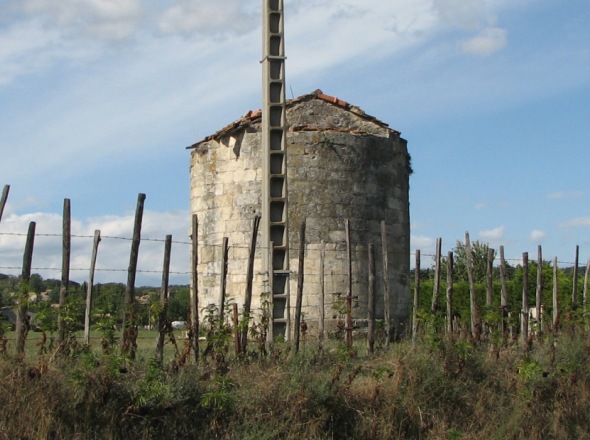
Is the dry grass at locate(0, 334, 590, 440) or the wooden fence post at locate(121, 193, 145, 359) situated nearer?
the dry grass at locate(0, 334, 590, 440)

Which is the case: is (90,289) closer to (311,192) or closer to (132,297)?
(132,297)

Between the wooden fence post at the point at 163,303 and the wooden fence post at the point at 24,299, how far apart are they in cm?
138

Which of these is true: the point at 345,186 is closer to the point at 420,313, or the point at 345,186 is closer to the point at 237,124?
the point at 237,124

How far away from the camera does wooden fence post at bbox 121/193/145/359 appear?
9.60m

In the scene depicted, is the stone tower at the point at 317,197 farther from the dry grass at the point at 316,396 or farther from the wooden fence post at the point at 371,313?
the dry grass at the point at 316,396

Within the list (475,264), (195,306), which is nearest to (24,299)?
(195,306)

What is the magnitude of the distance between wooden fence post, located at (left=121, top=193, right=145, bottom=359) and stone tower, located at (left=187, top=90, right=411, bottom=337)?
5.09m

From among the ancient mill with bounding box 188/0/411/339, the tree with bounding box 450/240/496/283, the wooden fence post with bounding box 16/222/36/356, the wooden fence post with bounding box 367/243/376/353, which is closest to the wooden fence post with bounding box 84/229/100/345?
the wooden fence post with bounding box 16/222/36/356

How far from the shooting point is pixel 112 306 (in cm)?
952

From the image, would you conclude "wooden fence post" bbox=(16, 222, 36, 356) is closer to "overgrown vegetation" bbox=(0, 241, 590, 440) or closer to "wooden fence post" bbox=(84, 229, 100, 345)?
"overgrown vegetation" bbox=(0, 241, 590, 440)

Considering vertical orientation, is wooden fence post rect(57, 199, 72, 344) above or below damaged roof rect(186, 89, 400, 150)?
below

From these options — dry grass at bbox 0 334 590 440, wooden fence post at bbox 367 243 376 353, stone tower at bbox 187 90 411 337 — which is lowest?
dry grass at bbox 0 334 590 440

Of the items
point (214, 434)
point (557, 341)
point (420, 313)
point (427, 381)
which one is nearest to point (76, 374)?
point (214, 434)

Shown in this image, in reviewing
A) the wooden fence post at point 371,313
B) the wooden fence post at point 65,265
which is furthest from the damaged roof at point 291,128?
the wooden fence post at point 65,265
